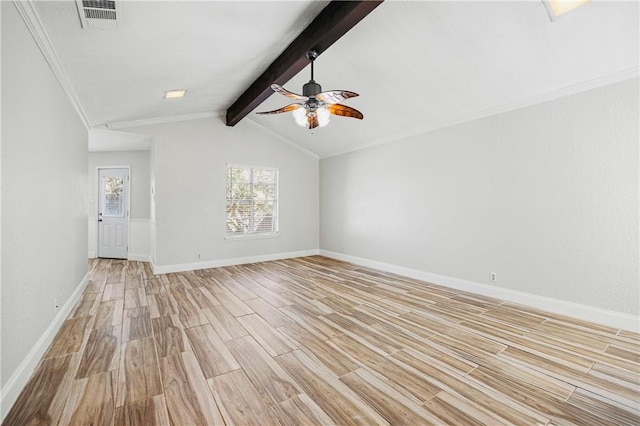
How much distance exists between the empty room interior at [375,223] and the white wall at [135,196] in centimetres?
126

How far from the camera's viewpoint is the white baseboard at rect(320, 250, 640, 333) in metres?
2.98

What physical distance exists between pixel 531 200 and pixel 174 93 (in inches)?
208

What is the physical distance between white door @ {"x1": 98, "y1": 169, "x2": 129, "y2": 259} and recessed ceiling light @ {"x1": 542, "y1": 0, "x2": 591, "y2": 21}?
8267 millimetres

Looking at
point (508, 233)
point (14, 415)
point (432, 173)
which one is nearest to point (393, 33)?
point (432, 173)

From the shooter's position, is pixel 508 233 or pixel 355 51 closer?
pixel 355 51

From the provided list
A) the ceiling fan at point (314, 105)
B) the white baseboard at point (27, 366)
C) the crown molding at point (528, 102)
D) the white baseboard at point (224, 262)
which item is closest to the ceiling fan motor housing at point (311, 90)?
the ceiling fan at point (314, 105)

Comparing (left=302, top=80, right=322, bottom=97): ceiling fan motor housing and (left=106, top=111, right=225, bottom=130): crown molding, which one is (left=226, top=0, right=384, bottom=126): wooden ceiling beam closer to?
(left=302, top=80, right=322, bottom=97): ceiling fan motor housing

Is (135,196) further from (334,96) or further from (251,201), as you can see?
(334,96)

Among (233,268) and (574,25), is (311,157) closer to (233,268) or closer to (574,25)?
(233,268)

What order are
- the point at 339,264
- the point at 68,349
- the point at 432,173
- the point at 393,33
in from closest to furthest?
the point at 68,349, the point at 393,33, the point at 432,173, the point at 339,264

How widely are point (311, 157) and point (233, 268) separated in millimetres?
3503

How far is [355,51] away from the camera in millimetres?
3531

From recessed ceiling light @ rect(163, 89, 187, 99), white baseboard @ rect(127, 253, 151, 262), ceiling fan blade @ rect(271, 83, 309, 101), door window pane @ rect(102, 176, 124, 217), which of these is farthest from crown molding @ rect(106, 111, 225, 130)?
ceiling fan blade @ rect(271, 83, 309, 101)

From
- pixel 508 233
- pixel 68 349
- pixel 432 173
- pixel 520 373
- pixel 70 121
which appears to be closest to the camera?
pixel 520 373
